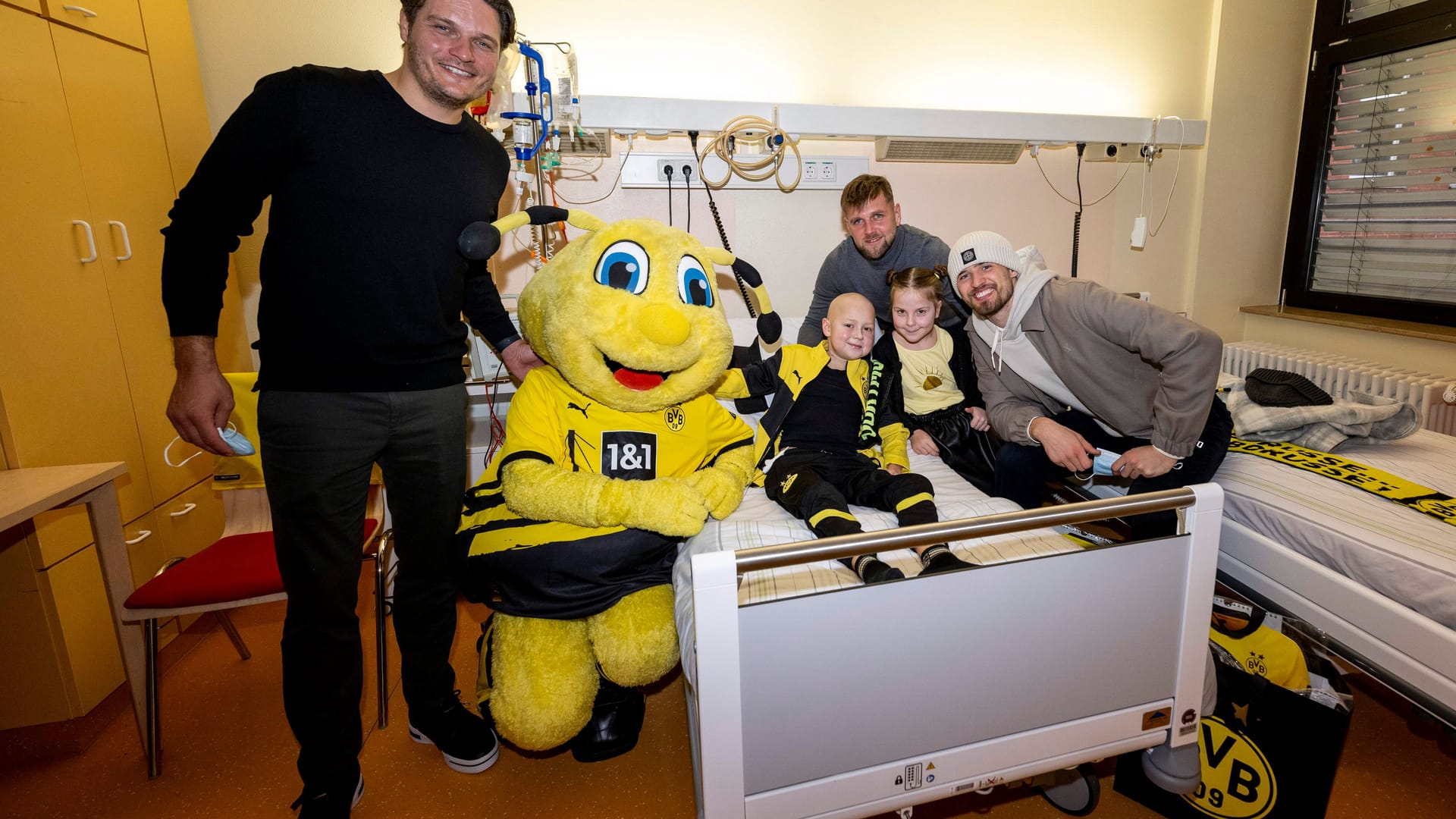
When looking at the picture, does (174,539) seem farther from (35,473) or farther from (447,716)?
(447,716)

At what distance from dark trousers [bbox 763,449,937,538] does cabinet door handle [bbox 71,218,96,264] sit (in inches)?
90.4

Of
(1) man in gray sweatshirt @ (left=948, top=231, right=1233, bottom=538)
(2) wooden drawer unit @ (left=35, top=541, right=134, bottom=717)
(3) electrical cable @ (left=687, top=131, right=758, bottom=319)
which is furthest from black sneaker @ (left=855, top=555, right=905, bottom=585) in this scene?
(2) wooden drawer unit @ (left=35, top=541, right=134, bottom=717)

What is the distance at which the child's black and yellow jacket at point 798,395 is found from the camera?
2.31 metres

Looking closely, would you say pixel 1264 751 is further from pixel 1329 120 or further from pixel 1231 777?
pixel 1329 120

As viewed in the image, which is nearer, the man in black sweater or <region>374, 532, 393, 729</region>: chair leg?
the man in black sweater

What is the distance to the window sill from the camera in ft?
9.70

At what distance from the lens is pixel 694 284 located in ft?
5.58

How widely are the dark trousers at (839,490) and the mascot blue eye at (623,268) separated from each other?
74 cm

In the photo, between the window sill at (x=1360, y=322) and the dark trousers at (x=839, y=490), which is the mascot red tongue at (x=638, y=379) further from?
the window sill at (x=1360, y=322)

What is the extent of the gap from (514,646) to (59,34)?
7.86ft

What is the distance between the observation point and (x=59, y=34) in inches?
86.3

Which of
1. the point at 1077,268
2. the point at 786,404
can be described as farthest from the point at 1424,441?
the point at 786,404

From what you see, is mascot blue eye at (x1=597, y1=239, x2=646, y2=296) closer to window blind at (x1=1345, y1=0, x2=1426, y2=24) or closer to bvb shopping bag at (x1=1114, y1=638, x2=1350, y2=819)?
bvb shopping bag at (x1=1114, y1=638, x2=1350, y2=819)

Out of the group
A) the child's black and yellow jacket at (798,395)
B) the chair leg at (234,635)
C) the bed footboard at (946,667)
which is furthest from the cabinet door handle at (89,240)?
the bed footboard at (946,667)
